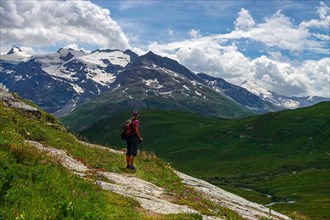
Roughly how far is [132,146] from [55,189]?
11.7 meters

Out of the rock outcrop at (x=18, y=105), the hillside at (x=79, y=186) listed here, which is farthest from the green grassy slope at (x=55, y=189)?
the rock outcrop at (x=18, y=105)

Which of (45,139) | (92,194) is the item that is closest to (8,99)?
(45,139)

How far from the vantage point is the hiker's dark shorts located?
1072 inches

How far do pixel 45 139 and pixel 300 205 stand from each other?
15441 cm

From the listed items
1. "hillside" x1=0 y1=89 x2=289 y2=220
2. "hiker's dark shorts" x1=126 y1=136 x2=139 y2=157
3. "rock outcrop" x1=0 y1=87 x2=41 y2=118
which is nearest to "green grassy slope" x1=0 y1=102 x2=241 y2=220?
"hillside" x1=0 y1=89 x2=289 y2=220

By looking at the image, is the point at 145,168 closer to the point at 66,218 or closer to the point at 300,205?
the point at 66,218

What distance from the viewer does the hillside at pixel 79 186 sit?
13766mm

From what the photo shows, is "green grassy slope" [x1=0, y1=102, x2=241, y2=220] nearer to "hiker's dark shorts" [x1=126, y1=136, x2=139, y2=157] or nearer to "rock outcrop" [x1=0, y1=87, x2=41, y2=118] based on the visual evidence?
"hiker's dark shorts" [x1=126, y1=136, x2=139, y2=157]

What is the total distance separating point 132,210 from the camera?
17141 millimetres

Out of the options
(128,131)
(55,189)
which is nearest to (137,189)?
(128,131)

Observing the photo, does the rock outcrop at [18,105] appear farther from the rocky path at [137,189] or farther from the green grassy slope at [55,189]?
the rocky path at [137,189]

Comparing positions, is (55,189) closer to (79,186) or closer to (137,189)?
(79,186)

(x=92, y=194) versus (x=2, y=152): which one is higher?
(x=2, y=152)

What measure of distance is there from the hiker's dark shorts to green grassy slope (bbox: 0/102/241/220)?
1.15 m
